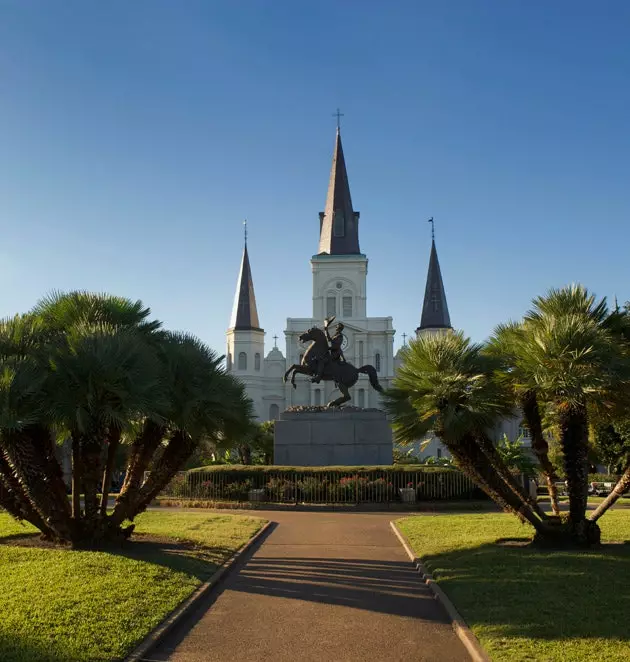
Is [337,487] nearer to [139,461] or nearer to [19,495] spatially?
[139,461]

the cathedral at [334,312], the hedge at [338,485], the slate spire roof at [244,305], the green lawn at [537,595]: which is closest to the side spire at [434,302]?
the cathedral at [334,312]

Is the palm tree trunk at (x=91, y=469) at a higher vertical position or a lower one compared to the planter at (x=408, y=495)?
higher

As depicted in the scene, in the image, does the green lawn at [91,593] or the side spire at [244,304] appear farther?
the side spire at [244,304]

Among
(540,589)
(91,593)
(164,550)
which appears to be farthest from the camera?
(164,550)

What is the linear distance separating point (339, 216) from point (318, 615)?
87.9m

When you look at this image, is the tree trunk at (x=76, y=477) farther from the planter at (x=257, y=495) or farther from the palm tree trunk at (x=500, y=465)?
the planter at (x=257, y=495)

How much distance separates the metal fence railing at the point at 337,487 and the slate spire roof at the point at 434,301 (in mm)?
68310

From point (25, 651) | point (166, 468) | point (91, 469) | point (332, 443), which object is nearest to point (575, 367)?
point (166, 468)

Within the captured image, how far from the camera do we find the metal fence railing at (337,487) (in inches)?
934

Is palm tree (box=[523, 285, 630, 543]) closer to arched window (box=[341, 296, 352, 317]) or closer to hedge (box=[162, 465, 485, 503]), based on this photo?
hedge (box=[162, 465, 485, 503])

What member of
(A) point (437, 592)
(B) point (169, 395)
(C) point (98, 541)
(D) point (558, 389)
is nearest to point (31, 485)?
(C) point (98, 541)

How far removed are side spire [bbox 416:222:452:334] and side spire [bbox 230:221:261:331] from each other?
69.8 ft

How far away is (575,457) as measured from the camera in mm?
12461

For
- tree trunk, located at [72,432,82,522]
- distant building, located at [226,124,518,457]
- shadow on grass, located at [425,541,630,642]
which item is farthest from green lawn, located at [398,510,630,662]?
distant building, located at [226,124,518,457]
